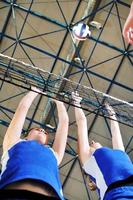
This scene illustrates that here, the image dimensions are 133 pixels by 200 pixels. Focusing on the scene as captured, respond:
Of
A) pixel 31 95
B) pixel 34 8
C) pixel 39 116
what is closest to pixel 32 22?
pixel 34 8

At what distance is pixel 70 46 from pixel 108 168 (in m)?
8.13

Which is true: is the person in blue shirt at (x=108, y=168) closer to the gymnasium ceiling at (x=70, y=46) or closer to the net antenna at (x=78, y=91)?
the net antenna at (x=78, y=91)

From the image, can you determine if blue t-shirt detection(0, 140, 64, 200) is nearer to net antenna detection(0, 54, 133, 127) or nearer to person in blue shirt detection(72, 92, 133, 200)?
person in blue shirt detection(72, 92, 133, 200)

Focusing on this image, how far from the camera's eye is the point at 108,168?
2.88 meters

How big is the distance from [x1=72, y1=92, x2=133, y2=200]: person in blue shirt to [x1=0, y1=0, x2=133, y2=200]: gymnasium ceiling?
6.65 metres

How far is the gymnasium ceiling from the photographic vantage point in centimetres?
1036

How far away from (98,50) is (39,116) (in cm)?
289

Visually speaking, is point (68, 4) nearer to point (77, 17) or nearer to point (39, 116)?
point (77, 17)

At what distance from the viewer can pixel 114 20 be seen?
10414 millimetres

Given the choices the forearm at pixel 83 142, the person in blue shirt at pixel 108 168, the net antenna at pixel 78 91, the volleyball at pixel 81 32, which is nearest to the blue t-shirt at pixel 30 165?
the person in blue shirt at pixel 108 168

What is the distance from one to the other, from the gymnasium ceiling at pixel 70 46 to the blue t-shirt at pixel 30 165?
7.59 meters

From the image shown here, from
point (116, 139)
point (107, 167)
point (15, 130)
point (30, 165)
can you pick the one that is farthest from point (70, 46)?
point (30, 165)

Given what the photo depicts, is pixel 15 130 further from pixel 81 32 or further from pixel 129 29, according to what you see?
pixel 81 32

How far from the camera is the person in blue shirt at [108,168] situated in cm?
229
